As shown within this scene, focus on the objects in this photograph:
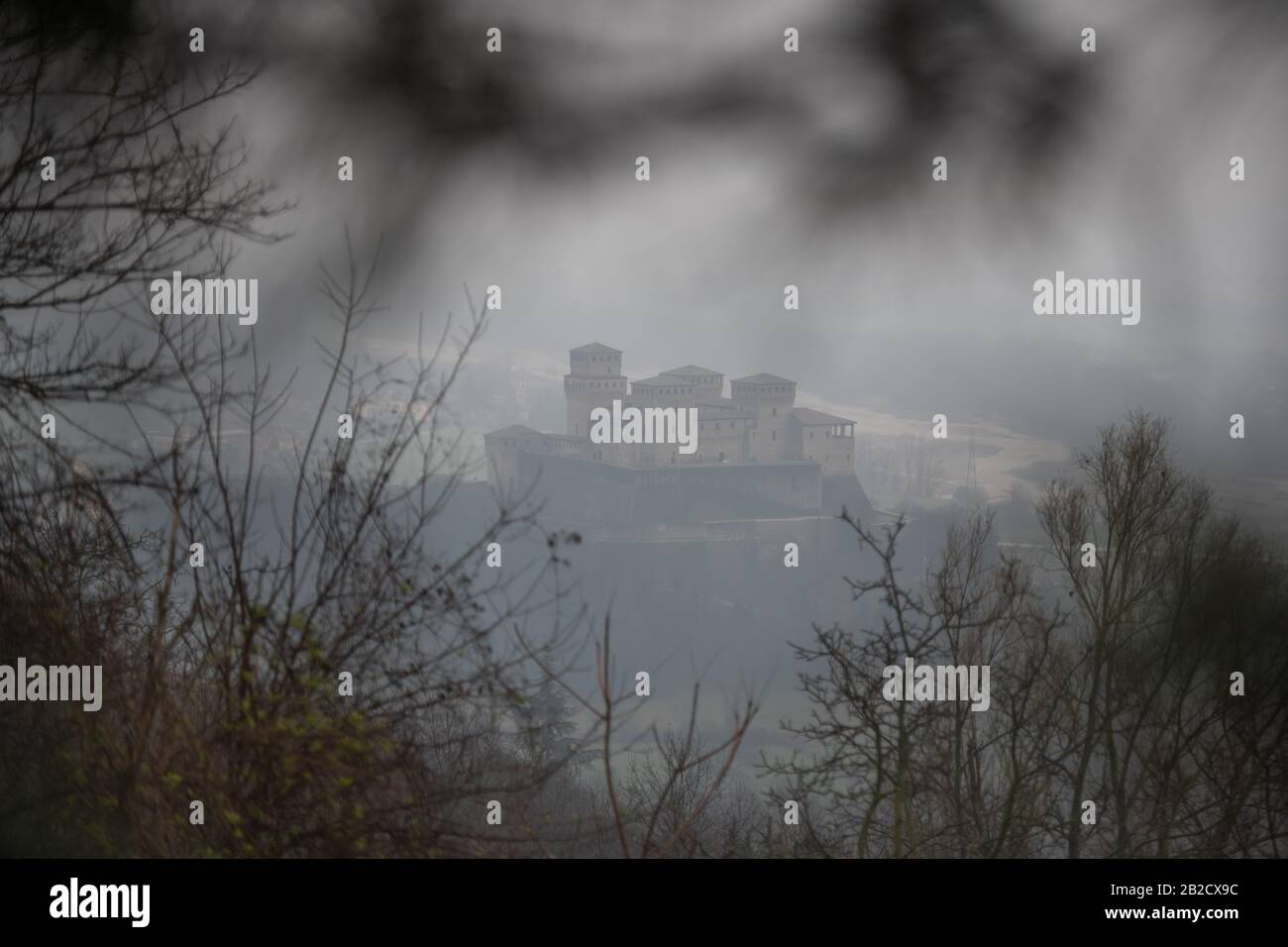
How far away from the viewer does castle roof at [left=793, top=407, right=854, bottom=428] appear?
794 centimetres

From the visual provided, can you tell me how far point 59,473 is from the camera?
4727mm

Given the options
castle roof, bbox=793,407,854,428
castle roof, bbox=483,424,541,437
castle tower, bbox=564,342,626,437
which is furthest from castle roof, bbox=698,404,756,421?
castle roof, bbox=483,424,541,437

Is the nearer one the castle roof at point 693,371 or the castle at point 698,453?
the castle at point 698,453

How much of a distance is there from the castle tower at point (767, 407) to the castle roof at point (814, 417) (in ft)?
0.28

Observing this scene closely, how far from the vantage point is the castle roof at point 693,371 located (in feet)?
26.2

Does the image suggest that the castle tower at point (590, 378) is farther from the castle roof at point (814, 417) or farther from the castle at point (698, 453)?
the castle roof at point (814, 417)

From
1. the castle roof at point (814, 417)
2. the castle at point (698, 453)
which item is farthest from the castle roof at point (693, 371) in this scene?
the castle roof at point (814, 417)

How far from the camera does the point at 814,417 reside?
8008 mm

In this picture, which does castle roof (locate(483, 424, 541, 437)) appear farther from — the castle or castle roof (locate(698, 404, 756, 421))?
castle roof (locate(698, 404, 756, 421))

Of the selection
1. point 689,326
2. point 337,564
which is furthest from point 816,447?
point 337,564

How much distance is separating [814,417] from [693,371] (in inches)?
35.5

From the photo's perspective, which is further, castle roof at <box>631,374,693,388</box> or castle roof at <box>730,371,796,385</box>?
castle roof at <box>631,374,693,388</box>
